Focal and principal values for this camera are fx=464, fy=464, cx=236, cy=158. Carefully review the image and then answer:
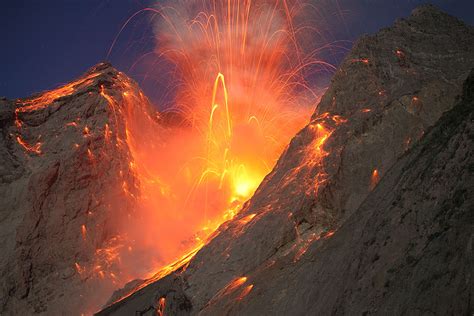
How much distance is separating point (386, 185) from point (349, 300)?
3.06 metres

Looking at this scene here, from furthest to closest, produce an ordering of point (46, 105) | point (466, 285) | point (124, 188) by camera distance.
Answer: point (46, 105) → point (124, 188) → point (466, 285)

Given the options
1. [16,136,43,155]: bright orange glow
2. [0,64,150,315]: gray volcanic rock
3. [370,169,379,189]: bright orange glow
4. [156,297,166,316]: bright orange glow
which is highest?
[16,136,43,155]: bright orange glow

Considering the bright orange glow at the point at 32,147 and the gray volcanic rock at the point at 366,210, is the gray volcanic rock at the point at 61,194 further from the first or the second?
the gray volcanic rock at the point at 366,210

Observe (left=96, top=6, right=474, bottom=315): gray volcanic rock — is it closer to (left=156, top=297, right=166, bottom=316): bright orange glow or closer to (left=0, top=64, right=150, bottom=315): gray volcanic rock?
(left=156, top=297, right=166, bottom=316): bright orange glow

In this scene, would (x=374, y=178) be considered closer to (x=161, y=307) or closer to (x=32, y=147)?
(x=161, y=307)

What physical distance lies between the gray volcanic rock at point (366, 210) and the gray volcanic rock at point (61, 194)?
1238cm

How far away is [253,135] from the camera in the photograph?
39.3 m

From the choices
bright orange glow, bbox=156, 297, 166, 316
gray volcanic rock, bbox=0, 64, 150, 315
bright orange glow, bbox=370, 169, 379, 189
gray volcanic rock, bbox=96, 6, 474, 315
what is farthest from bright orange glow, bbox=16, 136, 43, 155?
bright orange glow, bbox=370, 169, 379, 189

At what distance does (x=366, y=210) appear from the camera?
10.1 metres

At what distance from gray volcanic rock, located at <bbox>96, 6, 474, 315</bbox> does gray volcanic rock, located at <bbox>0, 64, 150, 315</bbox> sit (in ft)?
40.6

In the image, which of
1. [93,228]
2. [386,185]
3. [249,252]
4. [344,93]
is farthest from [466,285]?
[93,228]

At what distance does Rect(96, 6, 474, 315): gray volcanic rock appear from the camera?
22.4 ft

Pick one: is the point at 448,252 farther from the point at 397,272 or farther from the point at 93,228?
the point at 93,228

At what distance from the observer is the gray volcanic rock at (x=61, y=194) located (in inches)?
1140
